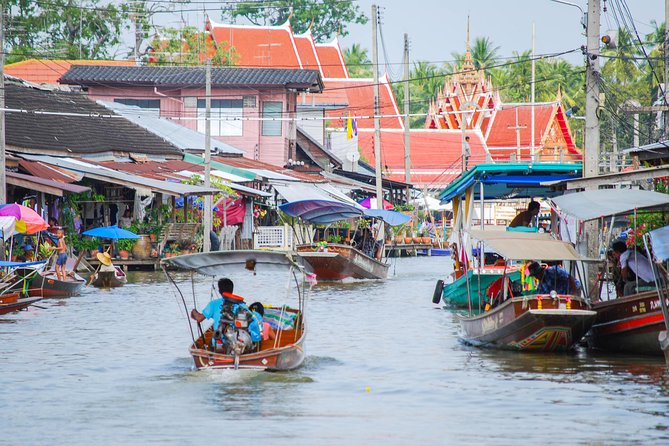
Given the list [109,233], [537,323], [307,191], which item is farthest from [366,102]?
[537,323]

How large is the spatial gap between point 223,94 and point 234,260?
111 feet

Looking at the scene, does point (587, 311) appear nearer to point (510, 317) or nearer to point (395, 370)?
point (510, 317)

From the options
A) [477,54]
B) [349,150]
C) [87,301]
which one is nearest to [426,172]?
[349,150]

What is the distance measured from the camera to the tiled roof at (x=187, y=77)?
48156 millimetres

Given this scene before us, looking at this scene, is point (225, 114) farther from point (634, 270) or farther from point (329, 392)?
point (329, 392)

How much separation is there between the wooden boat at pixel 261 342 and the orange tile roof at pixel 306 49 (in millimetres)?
53448


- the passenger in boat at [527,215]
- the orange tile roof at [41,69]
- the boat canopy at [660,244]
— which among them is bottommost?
the boat canopy at [660,244]

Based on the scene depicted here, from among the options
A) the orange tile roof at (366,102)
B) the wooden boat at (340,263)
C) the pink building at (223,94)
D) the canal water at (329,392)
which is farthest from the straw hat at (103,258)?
the orange tile roof at (366,102)

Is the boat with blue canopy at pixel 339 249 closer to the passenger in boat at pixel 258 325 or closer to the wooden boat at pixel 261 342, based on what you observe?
the wooden boat at pixel 261 342

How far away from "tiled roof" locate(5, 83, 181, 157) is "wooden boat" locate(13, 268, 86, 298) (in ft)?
25.2

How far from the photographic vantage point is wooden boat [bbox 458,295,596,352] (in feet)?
52.4

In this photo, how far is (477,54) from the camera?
88250mm

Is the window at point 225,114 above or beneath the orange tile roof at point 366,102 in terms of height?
beneath

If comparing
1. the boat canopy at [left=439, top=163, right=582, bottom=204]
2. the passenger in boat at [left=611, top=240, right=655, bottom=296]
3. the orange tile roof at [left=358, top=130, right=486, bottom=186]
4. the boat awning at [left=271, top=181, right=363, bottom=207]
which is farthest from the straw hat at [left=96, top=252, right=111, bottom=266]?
the orange tile roof at [left=358, top=130, right=486, bottom=186]
